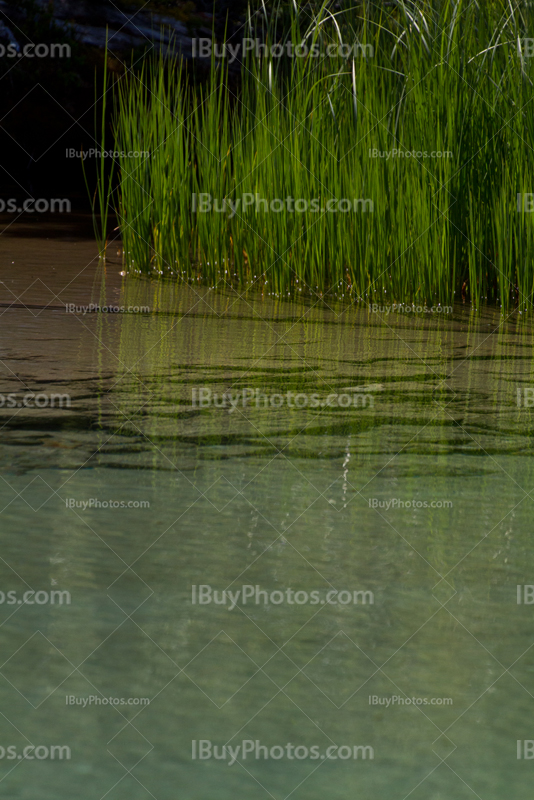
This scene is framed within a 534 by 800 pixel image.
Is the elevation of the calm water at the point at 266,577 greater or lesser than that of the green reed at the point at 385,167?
lesser

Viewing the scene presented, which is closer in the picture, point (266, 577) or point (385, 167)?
point (266, 577)

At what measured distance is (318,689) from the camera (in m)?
1.74

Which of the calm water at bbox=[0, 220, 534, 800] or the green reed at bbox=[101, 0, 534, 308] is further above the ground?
the green reed at bbox=[101, 0, 534, 308]

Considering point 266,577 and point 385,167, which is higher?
point 385,167

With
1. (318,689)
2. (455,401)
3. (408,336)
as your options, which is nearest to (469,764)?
(318,689)

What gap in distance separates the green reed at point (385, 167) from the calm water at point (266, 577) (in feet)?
4.04

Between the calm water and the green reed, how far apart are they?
123 cm

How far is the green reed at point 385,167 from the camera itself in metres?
5.21

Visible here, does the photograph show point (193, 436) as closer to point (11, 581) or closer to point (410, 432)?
point (410, 432)

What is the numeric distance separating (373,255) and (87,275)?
1816 millimetres

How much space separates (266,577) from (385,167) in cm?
352

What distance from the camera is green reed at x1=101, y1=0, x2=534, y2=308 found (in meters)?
5.21

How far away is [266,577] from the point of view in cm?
216

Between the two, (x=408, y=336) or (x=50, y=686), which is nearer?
(x=50, y=686)
